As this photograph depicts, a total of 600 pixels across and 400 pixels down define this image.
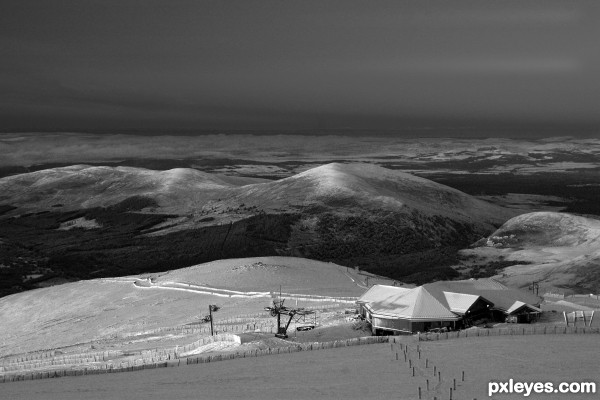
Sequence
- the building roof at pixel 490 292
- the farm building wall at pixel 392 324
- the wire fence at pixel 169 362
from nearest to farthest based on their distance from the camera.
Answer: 1. the wire fence at pixel 169 362
2. the farm building wall at pixel 392 324
3. the building roof at pixel 490 292

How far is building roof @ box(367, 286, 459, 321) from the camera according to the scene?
5653cm

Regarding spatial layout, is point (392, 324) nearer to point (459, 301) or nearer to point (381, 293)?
point (459, 301)

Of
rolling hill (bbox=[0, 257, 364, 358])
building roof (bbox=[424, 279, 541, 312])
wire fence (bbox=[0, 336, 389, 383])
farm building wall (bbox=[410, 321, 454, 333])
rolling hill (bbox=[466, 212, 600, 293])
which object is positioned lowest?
rolling hill (bbox=[466, 212, 600, 293])

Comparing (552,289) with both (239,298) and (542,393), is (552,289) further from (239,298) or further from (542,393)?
(542,393)

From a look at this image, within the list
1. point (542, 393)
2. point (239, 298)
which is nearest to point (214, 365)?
point (542, 393)

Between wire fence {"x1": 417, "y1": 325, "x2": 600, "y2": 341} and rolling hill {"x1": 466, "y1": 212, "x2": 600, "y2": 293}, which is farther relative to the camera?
rolling hill {"x1": 466, "y1": 212, "x2": 600, "y2": 293}

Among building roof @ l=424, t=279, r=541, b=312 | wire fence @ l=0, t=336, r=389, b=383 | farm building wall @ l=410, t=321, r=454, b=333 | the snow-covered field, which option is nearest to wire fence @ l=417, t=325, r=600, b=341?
the snow-covered field

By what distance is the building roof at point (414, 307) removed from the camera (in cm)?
5653

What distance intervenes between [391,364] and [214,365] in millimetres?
9520

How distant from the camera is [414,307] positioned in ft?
188

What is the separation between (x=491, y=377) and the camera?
35812 millimetres

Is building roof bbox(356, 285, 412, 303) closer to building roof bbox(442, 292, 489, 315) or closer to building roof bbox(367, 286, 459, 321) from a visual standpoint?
building roof bbox(367, 286, 459, 321)

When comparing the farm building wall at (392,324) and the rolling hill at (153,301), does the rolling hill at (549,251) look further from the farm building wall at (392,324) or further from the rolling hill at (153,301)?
the farm building wall at (392,324)

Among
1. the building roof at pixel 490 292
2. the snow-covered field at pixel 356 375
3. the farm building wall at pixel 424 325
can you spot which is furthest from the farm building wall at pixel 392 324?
the snow-covered field at pixel 356 375
